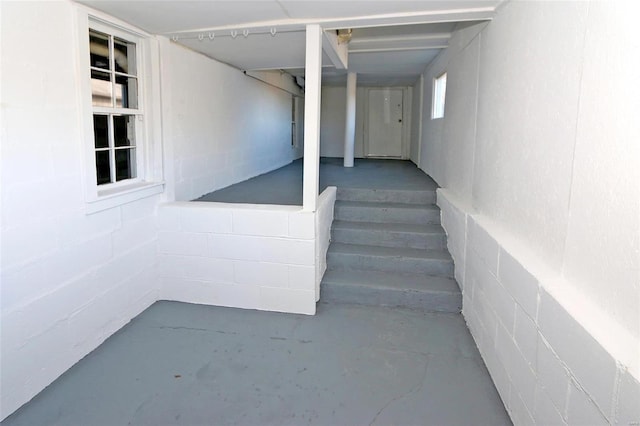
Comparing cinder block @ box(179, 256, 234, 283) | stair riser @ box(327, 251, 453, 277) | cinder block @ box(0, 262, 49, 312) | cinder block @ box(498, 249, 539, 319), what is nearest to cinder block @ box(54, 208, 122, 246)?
cinder block @ box(0, 262, 49, 312)

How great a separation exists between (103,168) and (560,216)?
10.6 feet

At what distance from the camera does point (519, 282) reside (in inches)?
89.0

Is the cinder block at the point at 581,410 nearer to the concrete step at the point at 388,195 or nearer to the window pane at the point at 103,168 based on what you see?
the window pane at the point at 103,168

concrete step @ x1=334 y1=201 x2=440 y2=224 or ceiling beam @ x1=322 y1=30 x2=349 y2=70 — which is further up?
ceiling beam @ x1=322 y1=30 x2=349 y2=70

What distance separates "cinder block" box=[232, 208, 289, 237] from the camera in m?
3.65

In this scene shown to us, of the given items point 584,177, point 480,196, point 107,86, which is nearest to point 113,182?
point 107,86

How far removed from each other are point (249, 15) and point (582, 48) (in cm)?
232

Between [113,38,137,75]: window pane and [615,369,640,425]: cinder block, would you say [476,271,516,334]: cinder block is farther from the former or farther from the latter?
[113,38,137,75]: window pane

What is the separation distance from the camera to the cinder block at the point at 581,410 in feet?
4.84

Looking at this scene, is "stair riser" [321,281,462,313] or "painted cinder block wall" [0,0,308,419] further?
"stair riser" [321,281,462,313]

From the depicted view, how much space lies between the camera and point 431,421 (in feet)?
7.63

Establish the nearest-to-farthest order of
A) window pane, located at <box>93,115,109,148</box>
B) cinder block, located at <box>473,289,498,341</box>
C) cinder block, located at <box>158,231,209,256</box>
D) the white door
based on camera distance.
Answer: cinder block, located at <box>473,289,498,341</box> < window pane, located at <box>93,115,109,148</box> < cinder block, located at <box>158,231,209,256</box> < the white door

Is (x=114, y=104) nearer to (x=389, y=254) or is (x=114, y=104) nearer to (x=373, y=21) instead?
(x=373, y=21)

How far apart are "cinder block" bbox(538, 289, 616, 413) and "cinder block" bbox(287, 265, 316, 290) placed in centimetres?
199
